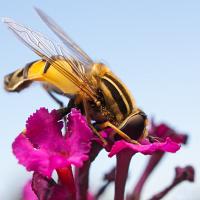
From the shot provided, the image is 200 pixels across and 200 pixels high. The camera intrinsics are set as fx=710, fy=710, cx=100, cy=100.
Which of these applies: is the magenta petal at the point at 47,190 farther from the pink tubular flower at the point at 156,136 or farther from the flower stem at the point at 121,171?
the pink tubular flower at the point at 156,136

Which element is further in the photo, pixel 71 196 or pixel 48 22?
pixel 48 22

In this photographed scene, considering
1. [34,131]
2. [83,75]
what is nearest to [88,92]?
[83,75]

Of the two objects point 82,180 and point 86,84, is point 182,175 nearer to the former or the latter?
point 82,180

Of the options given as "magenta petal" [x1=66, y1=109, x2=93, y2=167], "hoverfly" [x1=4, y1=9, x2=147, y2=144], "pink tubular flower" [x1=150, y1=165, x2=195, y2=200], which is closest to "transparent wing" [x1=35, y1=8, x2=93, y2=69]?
"hoverfly" [x1=4, y1=9, x2=147, y2=144]

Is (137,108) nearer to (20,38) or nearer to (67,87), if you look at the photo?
(67,87)

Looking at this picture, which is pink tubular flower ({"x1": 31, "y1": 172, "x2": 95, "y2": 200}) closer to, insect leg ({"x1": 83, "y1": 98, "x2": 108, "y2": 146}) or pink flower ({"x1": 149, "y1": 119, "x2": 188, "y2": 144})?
insect leg ({"x1": 83, "y1": 98, "x2": 108, "y2": 146})

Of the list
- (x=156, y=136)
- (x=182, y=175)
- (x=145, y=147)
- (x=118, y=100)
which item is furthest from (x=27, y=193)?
(x=145, y=147)

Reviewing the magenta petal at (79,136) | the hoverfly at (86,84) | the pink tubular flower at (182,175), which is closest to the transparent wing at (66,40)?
the hoverfly at (86,84)

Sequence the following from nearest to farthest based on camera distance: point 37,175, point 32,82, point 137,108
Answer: point 37,175 < point 137,108 < point 32,82
